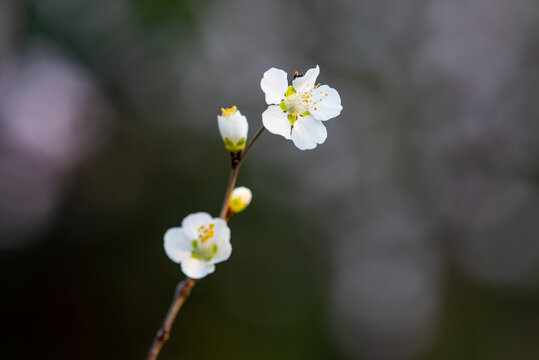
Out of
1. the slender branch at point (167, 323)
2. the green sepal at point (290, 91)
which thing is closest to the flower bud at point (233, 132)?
the green sepal at point (290, 91)

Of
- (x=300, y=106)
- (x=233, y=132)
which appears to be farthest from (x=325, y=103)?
(x=233, y=132)

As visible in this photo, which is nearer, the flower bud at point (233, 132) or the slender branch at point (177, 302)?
the slender branch at point (177, 302)

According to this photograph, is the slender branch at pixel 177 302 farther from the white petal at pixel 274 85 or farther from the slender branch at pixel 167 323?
the white petal at pixel 274 85

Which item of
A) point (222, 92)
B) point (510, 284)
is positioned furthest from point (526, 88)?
point (222, 92)

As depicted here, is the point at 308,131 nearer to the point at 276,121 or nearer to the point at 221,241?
the point at 276,121

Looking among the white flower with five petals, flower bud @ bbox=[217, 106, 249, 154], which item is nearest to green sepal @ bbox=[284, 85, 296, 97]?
the white flower with five petals

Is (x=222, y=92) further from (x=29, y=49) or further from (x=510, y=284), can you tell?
(x=510, y=284)

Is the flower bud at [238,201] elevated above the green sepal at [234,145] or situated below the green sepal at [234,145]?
below
